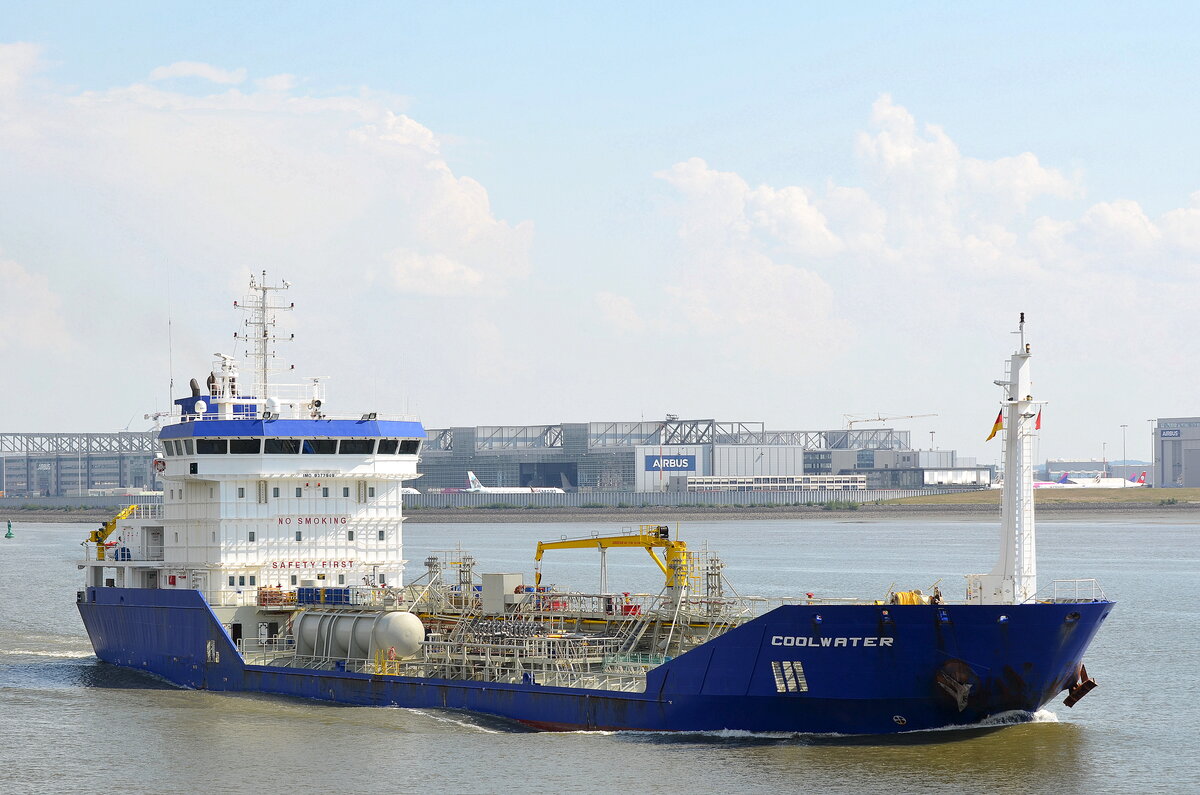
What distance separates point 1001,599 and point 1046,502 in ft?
434

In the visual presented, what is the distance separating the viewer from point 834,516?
157 m

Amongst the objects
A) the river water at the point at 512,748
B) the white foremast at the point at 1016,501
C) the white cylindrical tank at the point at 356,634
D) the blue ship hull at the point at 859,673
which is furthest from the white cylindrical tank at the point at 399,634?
the white foremast at the point at 1016,501

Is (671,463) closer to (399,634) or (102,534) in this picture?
(102,534)

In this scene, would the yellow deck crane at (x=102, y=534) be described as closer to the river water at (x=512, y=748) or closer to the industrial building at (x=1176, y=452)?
the river water at (x=512, y=748)

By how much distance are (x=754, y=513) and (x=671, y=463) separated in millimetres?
38750

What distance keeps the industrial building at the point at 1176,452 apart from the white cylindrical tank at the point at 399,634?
6558 inches

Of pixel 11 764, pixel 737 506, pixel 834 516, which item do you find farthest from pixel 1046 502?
pixel 11 764

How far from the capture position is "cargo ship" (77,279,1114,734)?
26.4 m

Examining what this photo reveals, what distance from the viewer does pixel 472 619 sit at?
112 feet

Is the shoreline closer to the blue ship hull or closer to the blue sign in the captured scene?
the blue sign

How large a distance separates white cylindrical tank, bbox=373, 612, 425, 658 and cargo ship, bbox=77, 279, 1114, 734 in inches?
1.7

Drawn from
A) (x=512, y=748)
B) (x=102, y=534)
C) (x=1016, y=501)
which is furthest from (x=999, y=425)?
(x=102, y=534)

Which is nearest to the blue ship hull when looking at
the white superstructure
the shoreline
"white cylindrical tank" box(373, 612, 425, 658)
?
"white cylindrical tank" box(373, 612, 425, 658)

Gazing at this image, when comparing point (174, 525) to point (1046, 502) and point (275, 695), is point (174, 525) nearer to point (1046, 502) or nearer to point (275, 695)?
point (275, 695)
